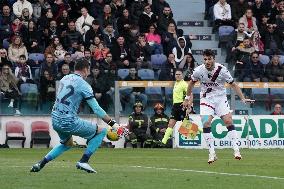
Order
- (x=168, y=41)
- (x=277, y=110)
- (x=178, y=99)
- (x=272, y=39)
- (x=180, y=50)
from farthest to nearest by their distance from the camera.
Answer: (x=272, y=39) < (x=168, y=41) < (x=180, y=50) < (x=277, y=110) < (x=178, y=99)

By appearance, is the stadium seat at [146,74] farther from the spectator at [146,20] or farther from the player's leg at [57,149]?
the player's leg at [57,149]

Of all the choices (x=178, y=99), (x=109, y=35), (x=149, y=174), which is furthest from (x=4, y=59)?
(x=149, y=174)

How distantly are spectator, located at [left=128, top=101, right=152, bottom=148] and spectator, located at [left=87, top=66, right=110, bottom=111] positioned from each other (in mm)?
921

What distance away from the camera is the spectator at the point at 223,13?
116 ft

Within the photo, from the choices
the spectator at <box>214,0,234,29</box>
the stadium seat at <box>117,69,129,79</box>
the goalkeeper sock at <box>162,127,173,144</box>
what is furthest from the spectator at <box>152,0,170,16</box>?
the goalkeeper sock at <box>162,127,173,144</box>

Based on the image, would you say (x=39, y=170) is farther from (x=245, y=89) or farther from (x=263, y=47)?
(x=263, y=47)

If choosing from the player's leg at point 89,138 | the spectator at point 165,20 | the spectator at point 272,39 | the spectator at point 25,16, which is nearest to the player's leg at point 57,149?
the player's leg at point 89,138

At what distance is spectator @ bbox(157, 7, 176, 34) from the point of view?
34006 millimetres

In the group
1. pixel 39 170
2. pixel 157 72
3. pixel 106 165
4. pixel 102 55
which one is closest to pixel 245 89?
pixel 157 72

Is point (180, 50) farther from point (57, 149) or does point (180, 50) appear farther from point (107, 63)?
point (57, 149)

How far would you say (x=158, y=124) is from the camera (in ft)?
98.4

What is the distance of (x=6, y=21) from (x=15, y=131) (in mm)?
4505

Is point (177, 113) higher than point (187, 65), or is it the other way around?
point (187, 65)

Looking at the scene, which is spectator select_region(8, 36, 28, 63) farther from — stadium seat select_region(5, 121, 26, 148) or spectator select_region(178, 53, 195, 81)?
spectator select_region(178, 53, 195, 81)
